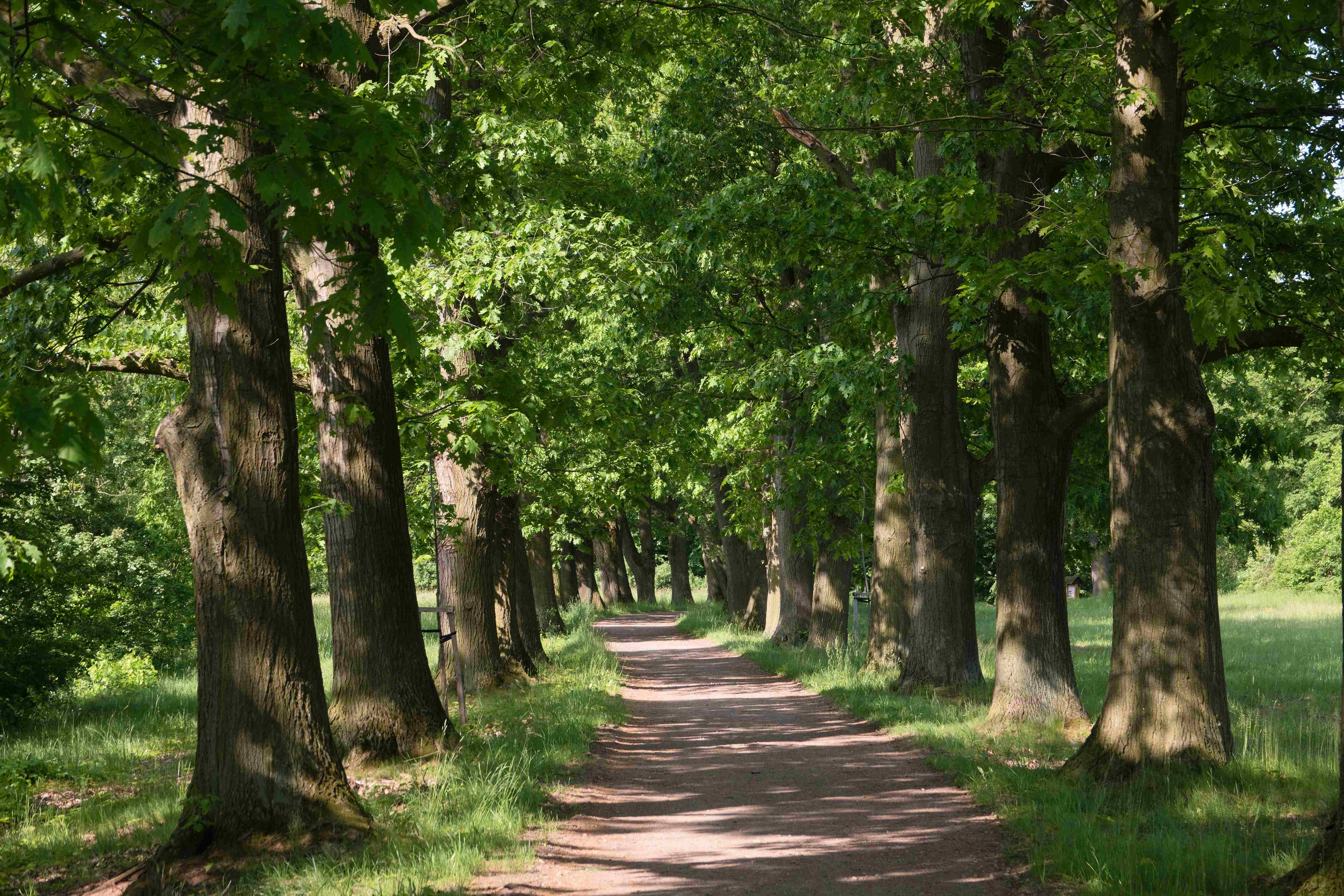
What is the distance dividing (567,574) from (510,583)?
30.8 metres

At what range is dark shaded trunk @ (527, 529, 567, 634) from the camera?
31.0 metres

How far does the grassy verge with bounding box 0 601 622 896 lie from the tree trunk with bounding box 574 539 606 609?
34636 mm

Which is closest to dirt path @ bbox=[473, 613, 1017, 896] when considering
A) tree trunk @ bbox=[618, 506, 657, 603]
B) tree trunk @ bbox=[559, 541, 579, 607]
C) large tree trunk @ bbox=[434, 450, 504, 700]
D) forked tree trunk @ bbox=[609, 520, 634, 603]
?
large tree trunk @ bbox=[434, 450, 504, 700]

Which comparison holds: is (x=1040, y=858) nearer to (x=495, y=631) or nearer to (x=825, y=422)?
(x=495, y=631)

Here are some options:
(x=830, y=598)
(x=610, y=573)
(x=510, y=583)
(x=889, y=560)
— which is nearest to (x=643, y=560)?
(x=610, y=573)

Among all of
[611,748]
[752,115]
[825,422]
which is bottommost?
[611,748]

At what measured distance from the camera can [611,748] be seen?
12.8 metres

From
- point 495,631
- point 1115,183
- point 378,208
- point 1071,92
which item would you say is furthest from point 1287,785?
point 495,631

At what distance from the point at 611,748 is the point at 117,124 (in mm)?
8674

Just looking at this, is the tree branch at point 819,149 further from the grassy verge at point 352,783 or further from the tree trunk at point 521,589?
the grassy verge at point 352,783

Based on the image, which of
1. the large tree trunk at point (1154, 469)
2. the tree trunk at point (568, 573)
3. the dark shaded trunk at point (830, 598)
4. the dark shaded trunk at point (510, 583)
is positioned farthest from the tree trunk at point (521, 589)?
the tree trunk at point (568, 573)

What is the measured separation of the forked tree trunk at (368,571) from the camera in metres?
10.5

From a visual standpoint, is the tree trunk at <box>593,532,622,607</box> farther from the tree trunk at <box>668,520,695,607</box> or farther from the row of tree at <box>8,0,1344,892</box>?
the row of tree at <box>8,0,1344,892</box>

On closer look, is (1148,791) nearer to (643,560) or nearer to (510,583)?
(510,583)
